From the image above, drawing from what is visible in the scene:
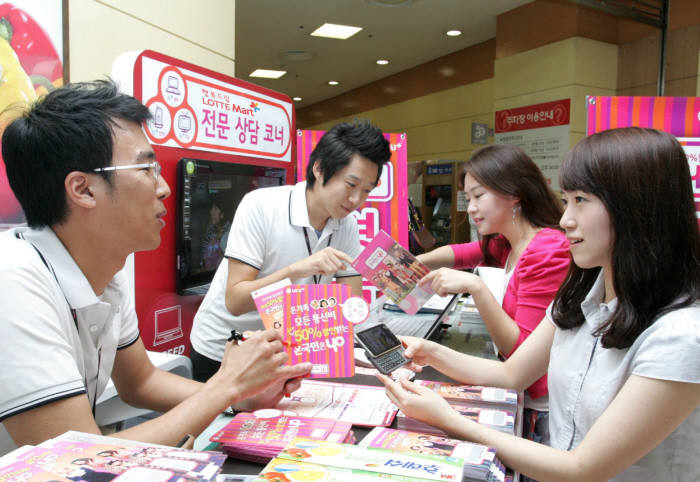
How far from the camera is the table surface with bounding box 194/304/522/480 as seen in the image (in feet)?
3.43

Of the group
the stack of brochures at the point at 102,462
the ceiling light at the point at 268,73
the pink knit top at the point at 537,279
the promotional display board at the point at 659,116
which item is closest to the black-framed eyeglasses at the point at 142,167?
the stack of brochures at the point at 102,462

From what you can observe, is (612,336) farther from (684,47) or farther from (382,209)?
(684,47)

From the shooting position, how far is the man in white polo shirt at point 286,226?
6.41 ft

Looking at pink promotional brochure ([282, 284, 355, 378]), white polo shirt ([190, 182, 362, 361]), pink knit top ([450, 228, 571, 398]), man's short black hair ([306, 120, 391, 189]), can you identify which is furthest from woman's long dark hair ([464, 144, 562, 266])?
pink promotional brochure ([282, 284, 355, 378])

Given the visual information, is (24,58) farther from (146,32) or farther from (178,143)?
(146,32)

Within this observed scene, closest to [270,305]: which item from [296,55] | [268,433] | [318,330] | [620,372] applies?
[318,330]

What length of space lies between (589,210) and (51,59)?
95.0 inches

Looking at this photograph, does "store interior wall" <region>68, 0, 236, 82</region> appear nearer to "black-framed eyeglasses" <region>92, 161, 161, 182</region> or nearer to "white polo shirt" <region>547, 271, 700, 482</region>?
"black-framed eyeglasses" <region>92, 161, 161, 182</region>

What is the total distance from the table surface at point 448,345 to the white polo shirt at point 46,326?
0.33m

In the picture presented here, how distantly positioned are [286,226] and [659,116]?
90.3 inches

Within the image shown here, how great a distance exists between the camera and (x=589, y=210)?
1168 millimetres

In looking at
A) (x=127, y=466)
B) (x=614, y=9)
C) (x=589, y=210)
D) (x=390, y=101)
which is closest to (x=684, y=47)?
(x=614, y=9)

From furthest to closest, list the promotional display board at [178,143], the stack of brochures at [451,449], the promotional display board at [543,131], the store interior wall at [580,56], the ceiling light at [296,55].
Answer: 1. the ceiling light at [296,55]
2. the promotional display board at [543,131]
3. the store interior wall at [580,56]
4. the promotional display board at [178,143]
5. the stack of brochures at [451,449]

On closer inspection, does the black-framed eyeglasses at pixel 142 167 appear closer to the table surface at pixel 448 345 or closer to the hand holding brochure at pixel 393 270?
the table surface at pixel 448 345
